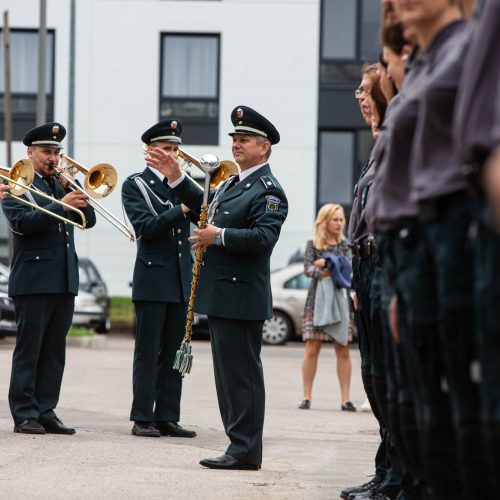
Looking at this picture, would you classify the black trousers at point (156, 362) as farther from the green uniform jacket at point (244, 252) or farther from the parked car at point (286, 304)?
the parked car at point (286, 304)

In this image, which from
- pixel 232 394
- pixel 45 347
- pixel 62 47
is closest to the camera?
pixel 232 394

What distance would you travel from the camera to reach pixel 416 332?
140 inches

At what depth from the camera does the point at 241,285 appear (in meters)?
7.58

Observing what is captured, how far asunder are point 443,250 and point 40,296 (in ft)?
19.5

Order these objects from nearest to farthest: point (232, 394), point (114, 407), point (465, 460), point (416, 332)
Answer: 1. point (465, 460)
2. point (416, 332)
3. point (232, 394)
4. point (114, 407)

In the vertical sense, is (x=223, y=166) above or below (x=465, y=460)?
above

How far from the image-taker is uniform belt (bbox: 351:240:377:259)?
20.3ft

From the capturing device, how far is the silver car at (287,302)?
73.8 feet

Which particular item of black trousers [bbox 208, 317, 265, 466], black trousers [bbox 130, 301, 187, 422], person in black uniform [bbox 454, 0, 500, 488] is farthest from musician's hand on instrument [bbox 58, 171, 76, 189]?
person in black uniform [bbox 454, 0, 500, 488]

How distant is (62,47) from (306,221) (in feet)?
24.6

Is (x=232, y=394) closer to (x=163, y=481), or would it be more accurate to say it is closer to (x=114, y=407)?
(x=163, y=481)

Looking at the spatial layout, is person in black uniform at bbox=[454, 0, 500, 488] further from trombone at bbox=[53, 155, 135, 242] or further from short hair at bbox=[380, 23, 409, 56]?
trombone at bbox=[53, 155, 135, 242]

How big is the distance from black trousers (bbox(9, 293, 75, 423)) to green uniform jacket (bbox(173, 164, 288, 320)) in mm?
1628

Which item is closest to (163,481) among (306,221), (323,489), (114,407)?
(323,489)
